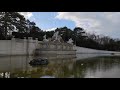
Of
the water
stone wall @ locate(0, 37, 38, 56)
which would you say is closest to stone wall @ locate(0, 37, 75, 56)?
stone wall @ locate(0, 37, 38, 56)

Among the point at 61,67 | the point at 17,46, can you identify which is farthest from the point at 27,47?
the point at 61,67

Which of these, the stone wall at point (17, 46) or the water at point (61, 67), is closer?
the water at point (61, 67)

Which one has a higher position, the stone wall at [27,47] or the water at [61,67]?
the stone wall at [27,47]

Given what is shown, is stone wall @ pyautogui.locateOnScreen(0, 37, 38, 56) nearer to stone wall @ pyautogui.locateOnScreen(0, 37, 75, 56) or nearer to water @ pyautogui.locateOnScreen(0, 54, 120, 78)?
stone wall @ pyautogui.locateOnScreen(0, 37, 75, 56)

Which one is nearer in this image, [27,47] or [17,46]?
[27,47]

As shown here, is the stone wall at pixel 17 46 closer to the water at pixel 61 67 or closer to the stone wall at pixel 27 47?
the stone wall at pixel 27 47

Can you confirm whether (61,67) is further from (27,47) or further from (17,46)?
(17,46)

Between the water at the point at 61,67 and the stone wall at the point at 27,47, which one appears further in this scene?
the stone wall at the point at 27,47

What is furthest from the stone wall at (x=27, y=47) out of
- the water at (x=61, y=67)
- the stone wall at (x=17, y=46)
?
the water at (x=61, y=67)

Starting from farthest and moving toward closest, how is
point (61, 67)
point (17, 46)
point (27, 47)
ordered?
point (17, 46), point (27, 47), point (61, 67)

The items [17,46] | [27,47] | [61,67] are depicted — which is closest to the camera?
[61,67]

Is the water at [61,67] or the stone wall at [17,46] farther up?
the stone wall at [17,46]
